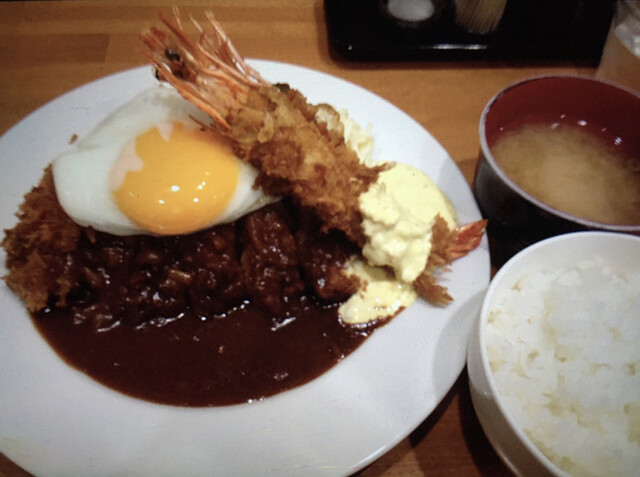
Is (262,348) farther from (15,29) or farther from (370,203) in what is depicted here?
(15,29)

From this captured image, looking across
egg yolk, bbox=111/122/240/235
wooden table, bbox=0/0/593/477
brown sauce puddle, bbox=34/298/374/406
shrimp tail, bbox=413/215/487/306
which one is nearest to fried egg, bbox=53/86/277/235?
egg yolk, bbox=111/122/240/235

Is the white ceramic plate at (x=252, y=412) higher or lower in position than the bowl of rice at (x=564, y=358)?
lower

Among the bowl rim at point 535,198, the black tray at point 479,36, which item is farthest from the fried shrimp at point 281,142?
the black tray at point 479,36

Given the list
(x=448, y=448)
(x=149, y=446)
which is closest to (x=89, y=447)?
(x=149, y=446)

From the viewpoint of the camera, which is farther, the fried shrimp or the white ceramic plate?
the fried shrimp

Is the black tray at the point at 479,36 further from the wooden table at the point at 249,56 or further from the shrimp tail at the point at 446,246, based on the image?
the shrimp tail at the point at 446,246

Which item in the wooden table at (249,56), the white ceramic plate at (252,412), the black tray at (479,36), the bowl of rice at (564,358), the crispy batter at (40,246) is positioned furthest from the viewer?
the black tray at (479,36)

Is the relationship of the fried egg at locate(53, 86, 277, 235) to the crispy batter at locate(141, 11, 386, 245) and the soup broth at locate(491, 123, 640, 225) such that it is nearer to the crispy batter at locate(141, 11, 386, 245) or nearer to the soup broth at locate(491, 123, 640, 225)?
the crispy batter at locate(141, 11, 386, 245)
